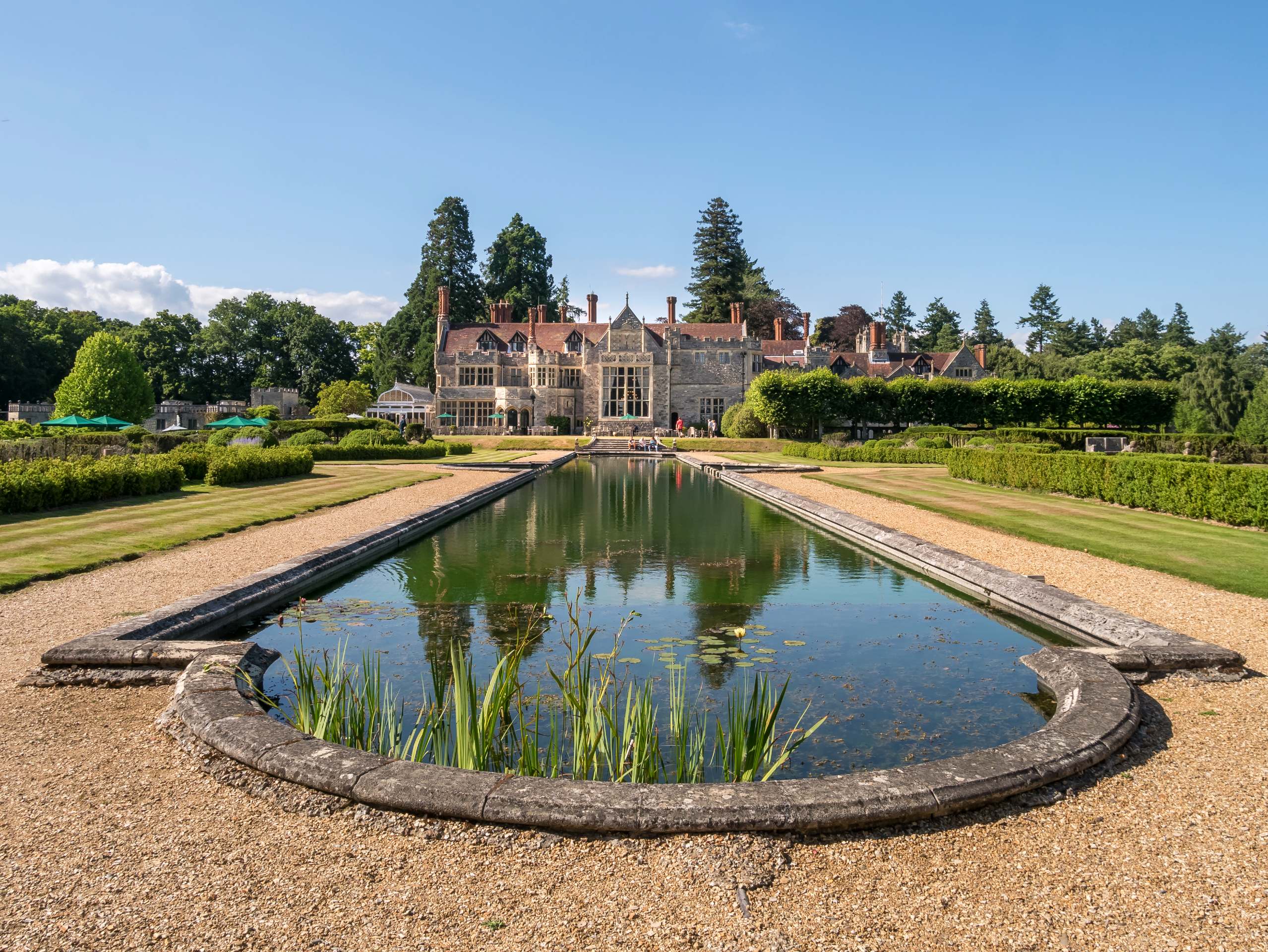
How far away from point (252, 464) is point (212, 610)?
1614cm

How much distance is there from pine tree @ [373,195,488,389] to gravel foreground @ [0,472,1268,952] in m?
62.0

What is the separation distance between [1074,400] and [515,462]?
3672 cm

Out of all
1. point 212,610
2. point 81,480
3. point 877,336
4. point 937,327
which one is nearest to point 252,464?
point 81,480

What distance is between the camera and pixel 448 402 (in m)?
58.4

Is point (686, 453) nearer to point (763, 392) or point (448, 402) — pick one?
point (763, 392)

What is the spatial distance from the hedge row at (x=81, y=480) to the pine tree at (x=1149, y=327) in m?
112

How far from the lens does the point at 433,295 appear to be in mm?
65250

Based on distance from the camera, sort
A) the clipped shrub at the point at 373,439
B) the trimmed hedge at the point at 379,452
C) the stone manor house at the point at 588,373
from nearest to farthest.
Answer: the trimmed hedge at the point at 379,452 < the clipped shrub at the point at 373,439 < the stone manor house at the point at 588,373

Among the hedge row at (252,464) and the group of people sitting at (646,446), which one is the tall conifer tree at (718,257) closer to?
the group of people sitting at (646,446)

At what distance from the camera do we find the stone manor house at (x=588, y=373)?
56969mm

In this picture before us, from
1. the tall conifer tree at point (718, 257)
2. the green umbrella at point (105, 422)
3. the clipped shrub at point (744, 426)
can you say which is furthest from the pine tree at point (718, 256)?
the green umbrella at point (105, 422)

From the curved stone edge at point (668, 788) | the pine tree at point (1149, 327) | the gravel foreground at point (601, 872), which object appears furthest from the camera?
the pine tree at point (1149, 327)

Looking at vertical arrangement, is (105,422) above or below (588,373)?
below

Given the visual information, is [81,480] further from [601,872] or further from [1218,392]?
[1218,392]
